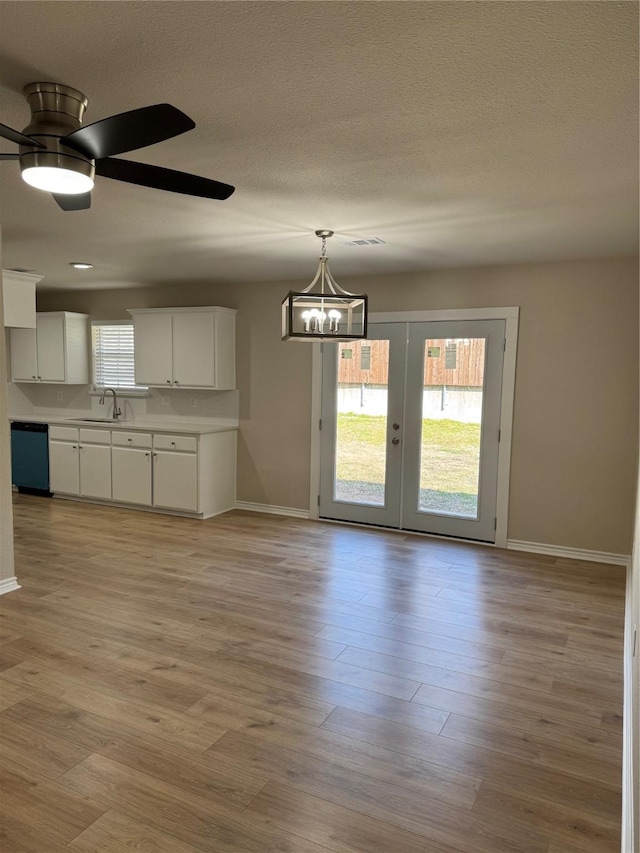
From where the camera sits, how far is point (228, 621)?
141 inches

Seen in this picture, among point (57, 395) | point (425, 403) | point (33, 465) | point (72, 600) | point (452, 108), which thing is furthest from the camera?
point (57, 395)

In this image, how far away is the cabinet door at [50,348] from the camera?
23.7 ft

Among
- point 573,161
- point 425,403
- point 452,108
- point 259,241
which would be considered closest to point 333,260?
point 259,241

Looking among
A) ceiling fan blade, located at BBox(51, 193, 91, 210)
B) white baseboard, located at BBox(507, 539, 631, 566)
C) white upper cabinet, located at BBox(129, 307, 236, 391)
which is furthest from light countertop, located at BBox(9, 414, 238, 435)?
ceiling fan blade, located at BBox(51, 193, 91, 210)

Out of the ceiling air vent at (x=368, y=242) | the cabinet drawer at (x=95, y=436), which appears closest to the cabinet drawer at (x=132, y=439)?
the cabinet drawer at (x=95, y=436)

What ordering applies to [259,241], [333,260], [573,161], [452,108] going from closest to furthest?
[452,108]
[573,161]
[259,241]
[333,260]

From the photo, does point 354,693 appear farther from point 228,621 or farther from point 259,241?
point 259,241

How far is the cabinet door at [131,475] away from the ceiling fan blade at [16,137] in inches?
182

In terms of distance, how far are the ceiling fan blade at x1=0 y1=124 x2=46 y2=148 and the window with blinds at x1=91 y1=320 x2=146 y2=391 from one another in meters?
5.39

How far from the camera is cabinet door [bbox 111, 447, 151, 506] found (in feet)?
20.5

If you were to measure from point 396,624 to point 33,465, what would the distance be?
522cm

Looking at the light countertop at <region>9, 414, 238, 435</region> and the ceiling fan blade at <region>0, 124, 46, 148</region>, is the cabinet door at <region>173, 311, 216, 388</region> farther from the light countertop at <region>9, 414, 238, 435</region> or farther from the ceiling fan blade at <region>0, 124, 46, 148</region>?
the ceiling fan blade at <region>0, 124, 46, 148</region>

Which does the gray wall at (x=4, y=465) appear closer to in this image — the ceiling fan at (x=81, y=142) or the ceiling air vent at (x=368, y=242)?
the ceiling fan at (x=81, y=142)

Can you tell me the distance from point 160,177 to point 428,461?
3918mm
